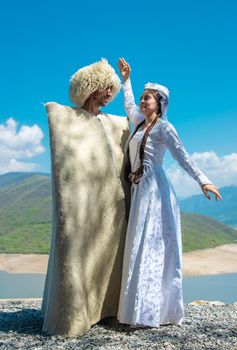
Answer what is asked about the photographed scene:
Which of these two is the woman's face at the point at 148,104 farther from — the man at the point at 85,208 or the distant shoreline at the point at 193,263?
the distant shoreline at the point at 193,263

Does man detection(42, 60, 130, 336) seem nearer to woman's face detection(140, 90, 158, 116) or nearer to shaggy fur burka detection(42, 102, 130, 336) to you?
shaggy fur burka detection(42, 102, 130, 336)

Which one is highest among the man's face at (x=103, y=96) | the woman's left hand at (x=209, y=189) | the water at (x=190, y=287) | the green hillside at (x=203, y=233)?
the green hillside at (x=203, y=233)

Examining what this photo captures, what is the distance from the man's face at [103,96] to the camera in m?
4.10

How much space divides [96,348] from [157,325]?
596 mm

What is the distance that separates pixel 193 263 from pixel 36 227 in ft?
82.2

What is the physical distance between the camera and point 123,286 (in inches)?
153

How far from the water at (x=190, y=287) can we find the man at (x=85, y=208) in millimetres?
42095

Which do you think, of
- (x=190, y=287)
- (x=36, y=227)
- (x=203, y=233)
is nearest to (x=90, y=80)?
(x=190, y=287)

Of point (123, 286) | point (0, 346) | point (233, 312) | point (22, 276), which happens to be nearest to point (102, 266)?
point (123, 286)


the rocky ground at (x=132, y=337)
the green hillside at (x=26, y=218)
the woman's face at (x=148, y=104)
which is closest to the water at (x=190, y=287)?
the green hillside at (x=26, y=218)

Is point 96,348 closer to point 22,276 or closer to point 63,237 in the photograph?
point 63,237

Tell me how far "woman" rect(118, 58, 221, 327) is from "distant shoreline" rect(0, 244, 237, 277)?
5312 cm

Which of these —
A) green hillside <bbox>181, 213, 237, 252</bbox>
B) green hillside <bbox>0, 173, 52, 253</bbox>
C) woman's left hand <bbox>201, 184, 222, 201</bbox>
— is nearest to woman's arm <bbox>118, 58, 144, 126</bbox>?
woman's left hand <bbox>201, 184, 222, 201</bbox>

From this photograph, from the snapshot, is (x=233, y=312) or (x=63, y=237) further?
(x=233, y=312)
